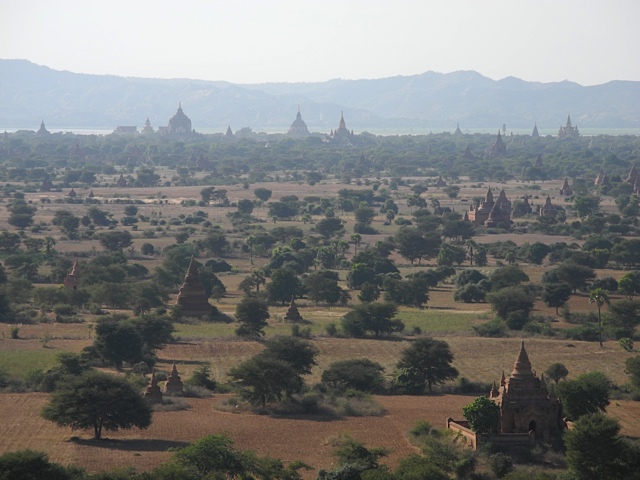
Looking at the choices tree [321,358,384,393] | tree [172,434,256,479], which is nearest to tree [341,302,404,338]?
tree [321,358,384,393]

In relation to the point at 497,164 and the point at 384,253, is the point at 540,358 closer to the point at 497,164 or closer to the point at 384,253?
the point at 384,253

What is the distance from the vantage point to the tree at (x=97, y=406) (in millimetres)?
36781

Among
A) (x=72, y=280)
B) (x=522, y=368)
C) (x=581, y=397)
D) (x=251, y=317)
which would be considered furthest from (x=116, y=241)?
(x=522, y=368)

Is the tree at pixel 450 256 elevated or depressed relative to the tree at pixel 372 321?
depressed

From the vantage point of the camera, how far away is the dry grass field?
36344mm

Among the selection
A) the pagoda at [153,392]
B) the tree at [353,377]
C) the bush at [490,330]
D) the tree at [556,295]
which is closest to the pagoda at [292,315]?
the bush at [490,330]

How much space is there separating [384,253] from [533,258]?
907 centimetres

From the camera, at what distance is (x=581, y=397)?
1479 inches

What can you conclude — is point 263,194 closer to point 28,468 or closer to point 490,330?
point 490,330

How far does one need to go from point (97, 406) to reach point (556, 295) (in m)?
30.7

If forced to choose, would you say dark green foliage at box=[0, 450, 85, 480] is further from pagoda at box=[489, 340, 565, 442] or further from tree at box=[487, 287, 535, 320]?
tree at box=[487, 287, 535, 320]

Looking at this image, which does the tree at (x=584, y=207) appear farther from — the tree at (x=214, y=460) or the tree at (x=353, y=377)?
the tree at (x=214, y=460)

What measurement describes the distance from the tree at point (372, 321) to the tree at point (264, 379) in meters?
13.6

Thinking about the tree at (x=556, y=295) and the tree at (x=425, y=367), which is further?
the tree at (x=556, y=295)
